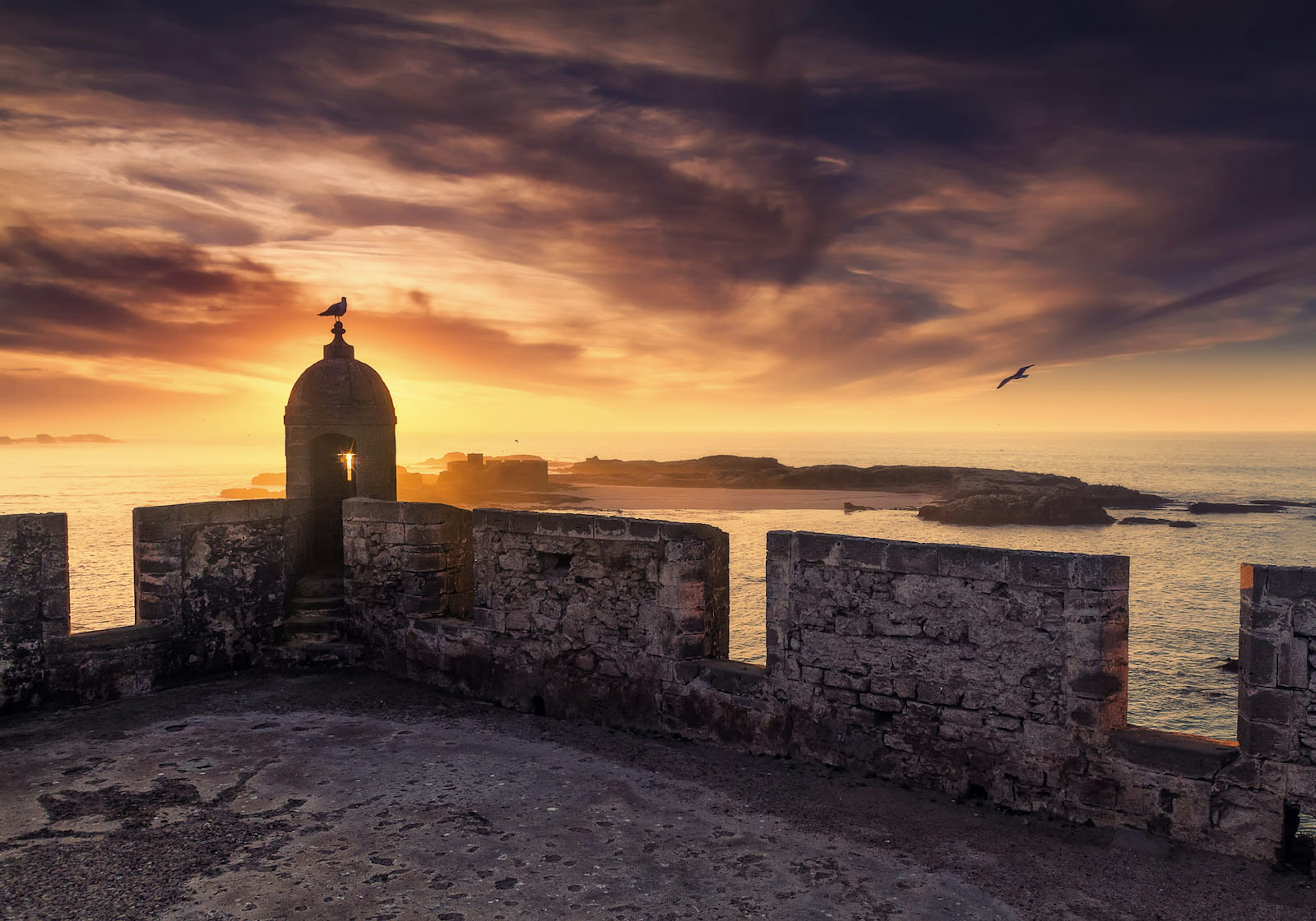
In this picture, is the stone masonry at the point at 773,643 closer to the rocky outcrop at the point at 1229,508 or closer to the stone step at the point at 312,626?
the stone step at the point at 312,626

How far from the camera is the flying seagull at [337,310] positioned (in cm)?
1150

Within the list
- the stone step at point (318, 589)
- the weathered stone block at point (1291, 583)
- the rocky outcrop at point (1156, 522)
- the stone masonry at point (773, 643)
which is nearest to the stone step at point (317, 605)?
the stone step at point (318, 589)

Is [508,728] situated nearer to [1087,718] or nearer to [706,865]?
[706,865]

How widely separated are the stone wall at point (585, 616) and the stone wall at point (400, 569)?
517 mm

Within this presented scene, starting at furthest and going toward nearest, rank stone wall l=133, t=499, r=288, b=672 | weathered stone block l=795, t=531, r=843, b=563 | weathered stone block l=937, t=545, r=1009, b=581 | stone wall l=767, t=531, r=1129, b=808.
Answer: stone wall l=133, t=499, r=288, b=672 < weathered stone block l=795, t=531, r=843, b=563 < weathered stone block l=937, t=545, r=1009, b=581 < stone wall l=767, t=531, r=1129, b=808

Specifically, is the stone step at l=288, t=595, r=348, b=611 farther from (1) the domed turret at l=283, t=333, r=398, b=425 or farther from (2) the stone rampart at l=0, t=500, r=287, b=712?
(1) the domed turret at l=283, t=333, r=398, b=425

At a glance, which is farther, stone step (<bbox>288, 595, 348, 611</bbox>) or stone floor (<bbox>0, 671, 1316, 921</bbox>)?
stone step (<bbox>288, 595, 348, 611</bbox>)

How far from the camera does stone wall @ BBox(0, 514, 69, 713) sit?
25.3 ft

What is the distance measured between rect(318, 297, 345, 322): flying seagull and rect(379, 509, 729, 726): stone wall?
4.58 metres

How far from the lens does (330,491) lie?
11492 mm

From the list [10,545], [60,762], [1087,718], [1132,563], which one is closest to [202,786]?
[60,762]

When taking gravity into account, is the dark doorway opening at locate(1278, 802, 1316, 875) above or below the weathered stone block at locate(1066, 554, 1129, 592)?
below

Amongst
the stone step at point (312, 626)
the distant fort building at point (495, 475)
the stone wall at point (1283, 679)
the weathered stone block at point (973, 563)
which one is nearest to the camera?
the stone wall at point (1283, 679)

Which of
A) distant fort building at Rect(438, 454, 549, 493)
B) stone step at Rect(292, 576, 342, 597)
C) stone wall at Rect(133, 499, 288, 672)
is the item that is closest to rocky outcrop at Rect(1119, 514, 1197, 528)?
distant fort building at Rect(438, 454, 549, 493)
